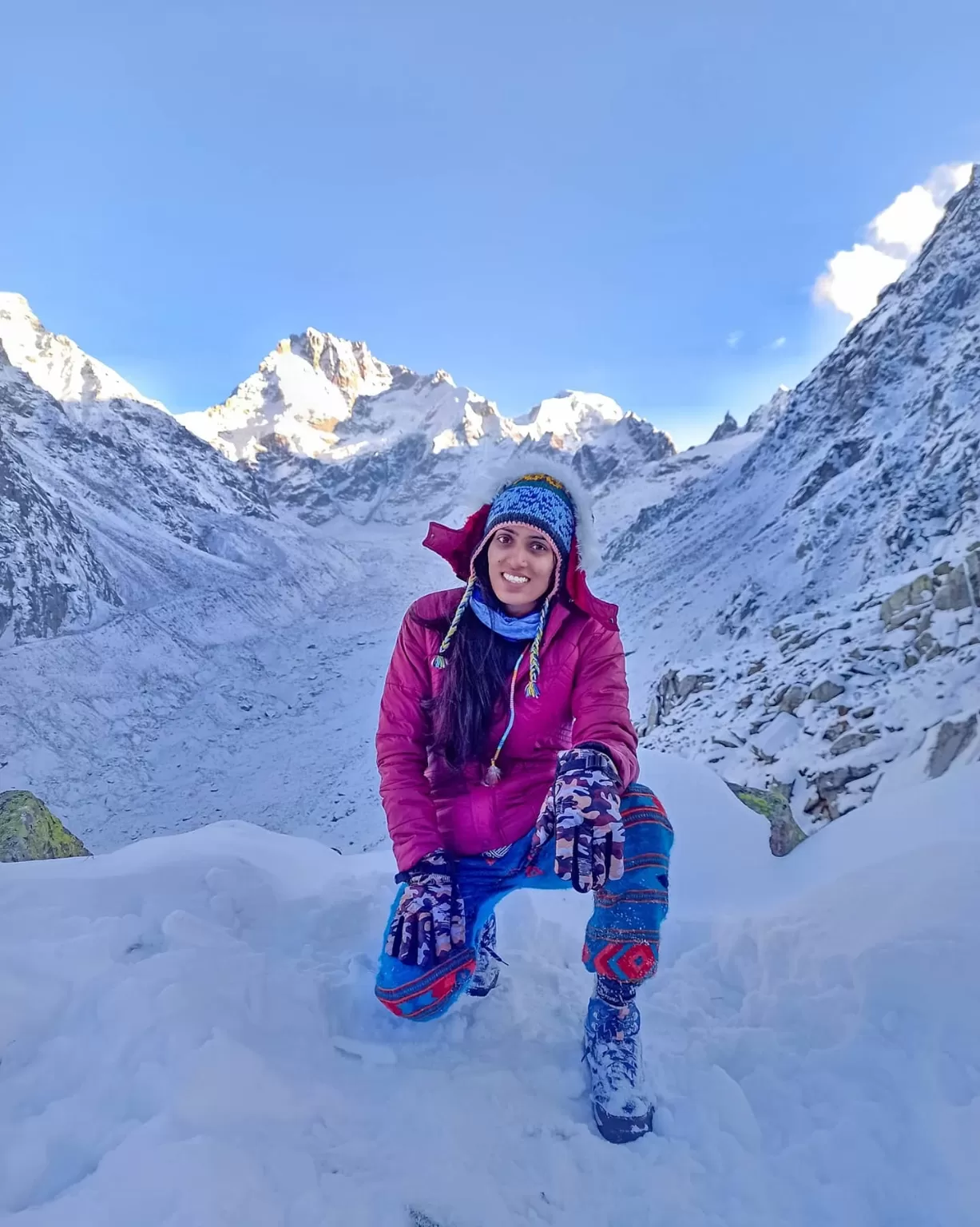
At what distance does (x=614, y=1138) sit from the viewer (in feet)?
5.53

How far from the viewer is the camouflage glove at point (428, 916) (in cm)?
193

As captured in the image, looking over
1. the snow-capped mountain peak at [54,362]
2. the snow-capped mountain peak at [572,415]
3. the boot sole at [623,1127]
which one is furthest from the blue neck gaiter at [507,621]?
the snow-capped mountain peak at [572,415]

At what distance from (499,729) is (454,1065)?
3.37 feet

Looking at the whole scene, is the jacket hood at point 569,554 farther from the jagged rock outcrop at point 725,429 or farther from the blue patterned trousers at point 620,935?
the jagged rock outcrop at point 725,429

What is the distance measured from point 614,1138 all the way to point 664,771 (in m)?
3.36

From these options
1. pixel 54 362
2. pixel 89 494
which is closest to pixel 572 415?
pixel 54 362

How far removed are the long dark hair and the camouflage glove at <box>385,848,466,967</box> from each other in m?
0.38

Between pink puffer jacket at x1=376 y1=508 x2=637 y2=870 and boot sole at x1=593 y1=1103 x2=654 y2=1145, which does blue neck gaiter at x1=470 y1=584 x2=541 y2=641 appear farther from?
boot sole at x1=593 y1=1103 x2=654 y2=1145

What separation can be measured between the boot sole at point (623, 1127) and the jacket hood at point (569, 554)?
57.2 inches

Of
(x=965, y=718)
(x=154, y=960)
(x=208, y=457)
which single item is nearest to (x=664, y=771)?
(x=965, y=718)

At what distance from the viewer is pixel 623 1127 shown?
5.55ft

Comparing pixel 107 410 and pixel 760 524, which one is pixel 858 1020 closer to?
pixel 760 524

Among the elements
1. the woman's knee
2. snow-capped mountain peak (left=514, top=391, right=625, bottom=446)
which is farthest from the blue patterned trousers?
snow-capped mountain peak (left=514, top=391, right=625, bottom=446)

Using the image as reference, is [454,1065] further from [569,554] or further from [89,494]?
[89,494]
